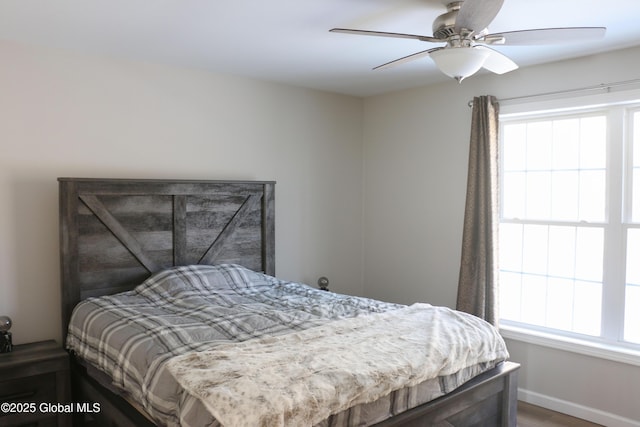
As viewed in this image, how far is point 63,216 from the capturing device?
3217mm

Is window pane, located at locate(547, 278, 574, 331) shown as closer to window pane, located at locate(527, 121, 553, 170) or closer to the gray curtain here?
the gray curtain

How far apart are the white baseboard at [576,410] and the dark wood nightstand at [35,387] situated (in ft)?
10.4

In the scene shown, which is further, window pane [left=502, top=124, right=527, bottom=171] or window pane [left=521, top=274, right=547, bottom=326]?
window pane [left=502, top=124, right=527, bottom=171]

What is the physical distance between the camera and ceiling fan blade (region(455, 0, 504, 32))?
6.39 ft

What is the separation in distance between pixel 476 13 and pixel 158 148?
2.56 m

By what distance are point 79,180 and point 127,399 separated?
153cm

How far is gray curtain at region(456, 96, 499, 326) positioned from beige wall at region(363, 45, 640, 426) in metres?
0.28

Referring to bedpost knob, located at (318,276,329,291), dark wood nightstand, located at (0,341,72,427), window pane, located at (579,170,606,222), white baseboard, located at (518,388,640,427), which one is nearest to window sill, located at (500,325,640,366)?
white baseboard, located at (518,388,640,427)

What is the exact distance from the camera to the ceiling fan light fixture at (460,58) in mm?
2303

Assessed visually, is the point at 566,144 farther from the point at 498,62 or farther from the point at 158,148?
the point at 158,148

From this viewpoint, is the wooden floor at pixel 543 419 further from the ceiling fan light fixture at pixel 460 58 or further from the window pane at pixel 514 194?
the ceiling fan light fixture at pixel 460 58

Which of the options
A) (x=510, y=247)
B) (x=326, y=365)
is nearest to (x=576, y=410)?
(x=510, y=247)

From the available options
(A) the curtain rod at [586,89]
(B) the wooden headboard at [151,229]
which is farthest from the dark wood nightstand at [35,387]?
(A) the curtain rod at [586,89]

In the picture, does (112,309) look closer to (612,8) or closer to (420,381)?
(420,381)
